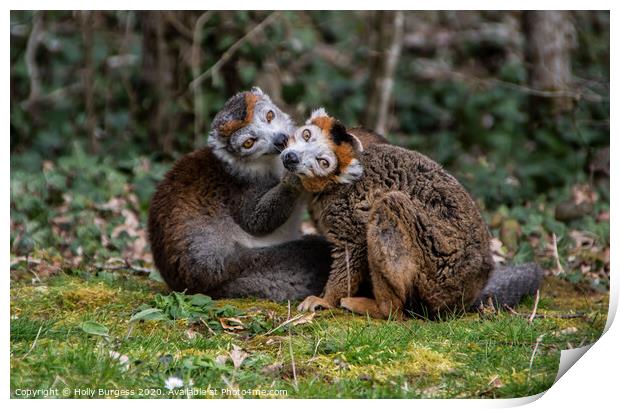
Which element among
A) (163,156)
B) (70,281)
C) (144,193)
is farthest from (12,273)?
(163,156)

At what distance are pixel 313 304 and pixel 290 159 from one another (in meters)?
1.30

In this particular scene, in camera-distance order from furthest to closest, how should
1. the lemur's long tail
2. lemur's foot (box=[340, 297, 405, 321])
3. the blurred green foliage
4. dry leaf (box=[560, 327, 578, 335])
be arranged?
the blurred green foliage, the lemur's long tail, lemur's foot (box=[340, 297, 405, 321]), dry leaf (box=[560, 327, 578, 335])

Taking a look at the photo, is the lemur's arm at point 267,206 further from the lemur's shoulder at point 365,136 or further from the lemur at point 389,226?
the lemur's shoulder at point 365,136

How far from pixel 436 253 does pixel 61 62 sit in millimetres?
8977

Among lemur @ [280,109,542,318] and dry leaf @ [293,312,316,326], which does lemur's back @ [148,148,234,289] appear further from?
dry leaf @ [293,312,316,326]

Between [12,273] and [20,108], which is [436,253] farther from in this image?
[20,108]

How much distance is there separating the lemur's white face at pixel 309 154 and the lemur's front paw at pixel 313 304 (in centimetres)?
112

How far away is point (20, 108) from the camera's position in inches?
504

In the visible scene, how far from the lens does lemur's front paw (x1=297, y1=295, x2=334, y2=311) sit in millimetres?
7466

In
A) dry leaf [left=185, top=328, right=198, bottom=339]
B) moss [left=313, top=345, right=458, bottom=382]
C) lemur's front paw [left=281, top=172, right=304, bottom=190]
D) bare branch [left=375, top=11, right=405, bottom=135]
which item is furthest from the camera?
bare branch [left=375, top=11, right=405, bottom=135]

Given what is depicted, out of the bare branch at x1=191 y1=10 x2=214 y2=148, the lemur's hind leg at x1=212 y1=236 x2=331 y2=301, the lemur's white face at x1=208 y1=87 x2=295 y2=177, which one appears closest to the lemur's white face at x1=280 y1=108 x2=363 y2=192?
the lemur's white face at x1=208 y1=87 x2=295 y2=177

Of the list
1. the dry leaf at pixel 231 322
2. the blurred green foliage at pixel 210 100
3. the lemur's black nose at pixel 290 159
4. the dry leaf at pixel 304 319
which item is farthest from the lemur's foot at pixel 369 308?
the blurred green foliage at pixel 210 100

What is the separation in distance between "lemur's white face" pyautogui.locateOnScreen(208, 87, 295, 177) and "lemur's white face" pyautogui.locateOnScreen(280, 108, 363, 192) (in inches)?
14.1

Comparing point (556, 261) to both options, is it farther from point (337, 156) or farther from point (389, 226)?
point (337, 156)
